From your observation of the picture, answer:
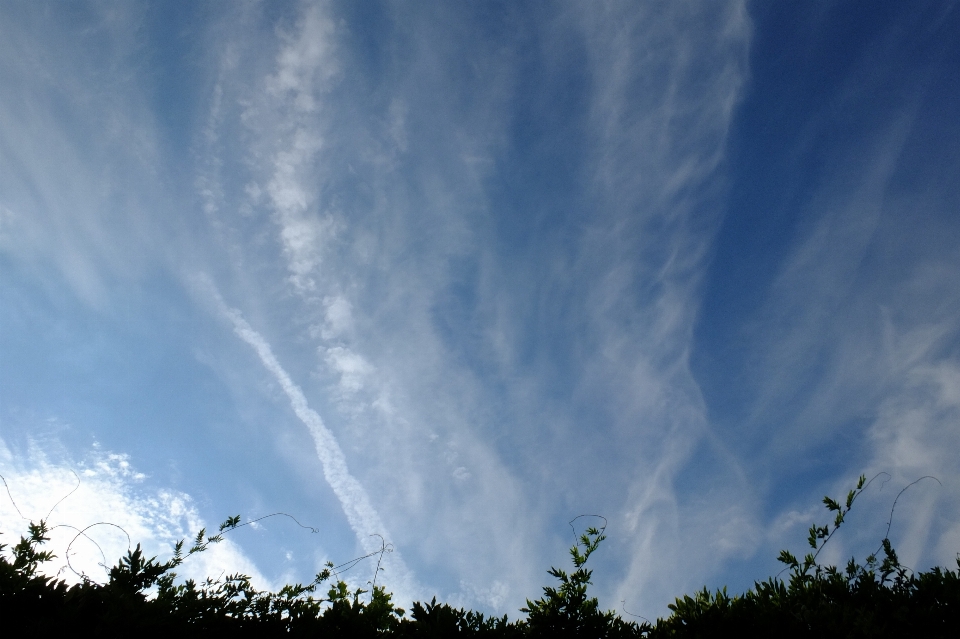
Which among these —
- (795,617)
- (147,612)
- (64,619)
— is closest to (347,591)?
(147,612)

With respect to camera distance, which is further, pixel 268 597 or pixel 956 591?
pixel 268 597

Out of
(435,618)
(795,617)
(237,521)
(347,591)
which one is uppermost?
(237,521)

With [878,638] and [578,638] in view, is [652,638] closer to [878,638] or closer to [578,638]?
[578,638]

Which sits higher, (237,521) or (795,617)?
(237,521)

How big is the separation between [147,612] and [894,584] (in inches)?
338

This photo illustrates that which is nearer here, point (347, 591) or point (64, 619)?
point (64, 619)

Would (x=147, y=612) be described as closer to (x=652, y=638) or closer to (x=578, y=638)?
(x=578, y=638)

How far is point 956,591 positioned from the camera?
544 centimetres

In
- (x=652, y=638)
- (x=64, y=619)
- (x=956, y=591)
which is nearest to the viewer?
(x=64, y=619)

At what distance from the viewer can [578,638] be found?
6078 millimetres

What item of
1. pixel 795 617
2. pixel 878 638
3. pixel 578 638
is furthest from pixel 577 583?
pixel 878 638

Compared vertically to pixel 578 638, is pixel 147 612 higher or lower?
higher

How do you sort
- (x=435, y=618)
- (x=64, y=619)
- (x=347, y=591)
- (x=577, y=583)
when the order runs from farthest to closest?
(x=347, y=591)
(x=577, y=583)
(x=435, y=618)
(x=64, y=619)

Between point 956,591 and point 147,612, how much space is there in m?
8.64
